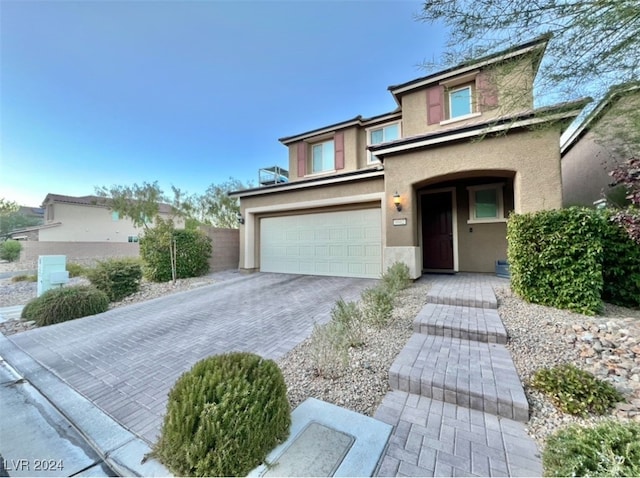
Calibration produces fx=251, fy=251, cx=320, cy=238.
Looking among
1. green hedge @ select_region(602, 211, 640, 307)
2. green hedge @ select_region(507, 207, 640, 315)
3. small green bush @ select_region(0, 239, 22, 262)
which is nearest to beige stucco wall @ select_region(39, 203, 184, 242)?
small green bush @ select_region(0, 239, 22, 262)

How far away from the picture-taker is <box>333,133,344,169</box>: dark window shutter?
1205 centimetres

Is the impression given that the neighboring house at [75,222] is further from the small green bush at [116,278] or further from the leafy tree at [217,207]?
the small green bush at [116,278]

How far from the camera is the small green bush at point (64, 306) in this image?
564 centimetres

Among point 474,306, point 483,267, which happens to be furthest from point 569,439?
point 483,267

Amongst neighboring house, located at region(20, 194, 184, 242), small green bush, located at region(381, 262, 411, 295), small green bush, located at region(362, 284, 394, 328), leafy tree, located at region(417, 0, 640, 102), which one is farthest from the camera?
neighboring house, located at region(20, 194, 184, 242)

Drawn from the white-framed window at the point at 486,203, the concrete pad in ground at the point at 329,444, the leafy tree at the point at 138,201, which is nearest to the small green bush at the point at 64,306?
the concrete pad in ground at the point at 329,444

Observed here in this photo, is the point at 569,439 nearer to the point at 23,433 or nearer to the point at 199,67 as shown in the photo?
the point at 23,433

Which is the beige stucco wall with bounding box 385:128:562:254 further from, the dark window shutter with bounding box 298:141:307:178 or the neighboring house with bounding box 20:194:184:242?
the neighboring house with bounding box 20:194:184:242

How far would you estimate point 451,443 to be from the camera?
2012 mm

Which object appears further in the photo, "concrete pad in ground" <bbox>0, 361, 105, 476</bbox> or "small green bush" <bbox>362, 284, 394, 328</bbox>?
"small green bush" <bbox>362, 284, 394, 328</bbox>

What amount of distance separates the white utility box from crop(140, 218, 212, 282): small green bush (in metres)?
2.47

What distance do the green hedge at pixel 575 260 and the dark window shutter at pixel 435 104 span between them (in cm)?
569

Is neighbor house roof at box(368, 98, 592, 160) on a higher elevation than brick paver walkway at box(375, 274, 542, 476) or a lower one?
higher

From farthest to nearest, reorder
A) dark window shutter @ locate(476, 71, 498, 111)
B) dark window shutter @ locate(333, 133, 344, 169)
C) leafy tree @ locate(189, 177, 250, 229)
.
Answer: leafy tree @ locate(189, 177, 250, 229) < dark window shutter @ locate(333, 133, 344, 169) < dark window shutter @ locate(476, 71, 498, 111)
